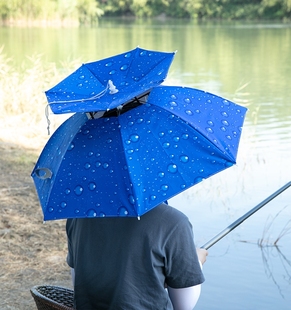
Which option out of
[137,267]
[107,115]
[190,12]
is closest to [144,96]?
[107,115]

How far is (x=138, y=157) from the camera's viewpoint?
1.73 metres

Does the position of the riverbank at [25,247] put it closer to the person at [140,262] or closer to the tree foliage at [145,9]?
the person at [140,262]

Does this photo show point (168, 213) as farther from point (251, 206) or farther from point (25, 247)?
point (251, 206)

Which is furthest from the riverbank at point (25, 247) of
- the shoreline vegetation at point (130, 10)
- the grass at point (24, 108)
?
the shoreline vegetation at point (130, 10)

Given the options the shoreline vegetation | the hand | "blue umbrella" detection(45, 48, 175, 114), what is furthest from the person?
the shoreline vegetation

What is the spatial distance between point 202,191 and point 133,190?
13.2 ft

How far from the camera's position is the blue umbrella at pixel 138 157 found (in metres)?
1.70

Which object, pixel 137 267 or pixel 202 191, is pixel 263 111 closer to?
pixel 202 191

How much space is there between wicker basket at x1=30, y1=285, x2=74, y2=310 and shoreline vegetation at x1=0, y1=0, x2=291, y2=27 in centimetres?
2724

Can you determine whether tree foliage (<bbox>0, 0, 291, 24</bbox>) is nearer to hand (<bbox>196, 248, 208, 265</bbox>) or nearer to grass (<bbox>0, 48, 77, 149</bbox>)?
grass (<bbox>0, 48, 77, 149</bbox>)

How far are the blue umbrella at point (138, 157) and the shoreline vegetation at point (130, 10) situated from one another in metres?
27.2

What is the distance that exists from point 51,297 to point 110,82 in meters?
0.58

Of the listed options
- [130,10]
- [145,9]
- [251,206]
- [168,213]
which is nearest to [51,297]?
[168,213]

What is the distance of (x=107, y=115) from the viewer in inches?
71.4
